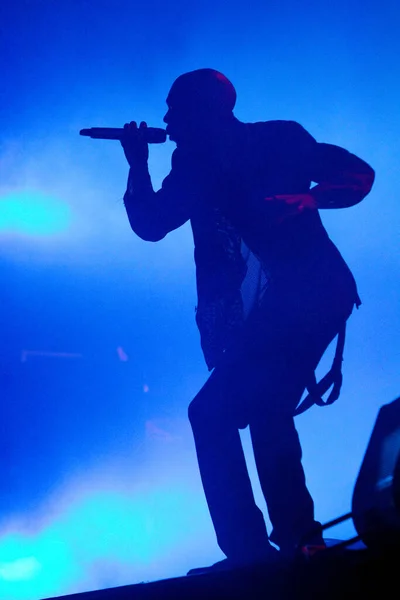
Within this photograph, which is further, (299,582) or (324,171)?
(324,171)

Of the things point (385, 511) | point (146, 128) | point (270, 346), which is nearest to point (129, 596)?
point (385, 511)

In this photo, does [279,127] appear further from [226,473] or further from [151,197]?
[226,473]

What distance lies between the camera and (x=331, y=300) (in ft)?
5.03

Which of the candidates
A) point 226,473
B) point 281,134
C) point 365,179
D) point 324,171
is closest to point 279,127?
point 281,134

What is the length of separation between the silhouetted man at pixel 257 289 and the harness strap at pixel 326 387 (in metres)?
0.02

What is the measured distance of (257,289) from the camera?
1.61m

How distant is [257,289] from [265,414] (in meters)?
0.36

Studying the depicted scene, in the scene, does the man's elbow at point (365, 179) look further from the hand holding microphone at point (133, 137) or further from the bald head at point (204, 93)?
the hand holding microphone at point (133, 137)

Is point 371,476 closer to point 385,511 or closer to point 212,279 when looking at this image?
point 385,511

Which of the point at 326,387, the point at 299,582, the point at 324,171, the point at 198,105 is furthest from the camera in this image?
the point at 198,105

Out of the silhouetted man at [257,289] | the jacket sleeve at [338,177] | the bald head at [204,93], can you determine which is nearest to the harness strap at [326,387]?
the silhouetted man at [257,289]

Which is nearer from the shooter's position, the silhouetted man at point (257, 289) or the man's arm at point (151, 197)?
the silhouetted man at point (257, 289)

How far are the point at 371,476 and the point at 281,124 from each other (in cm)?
114

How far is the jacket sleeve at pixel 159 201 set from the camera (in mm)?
1920
